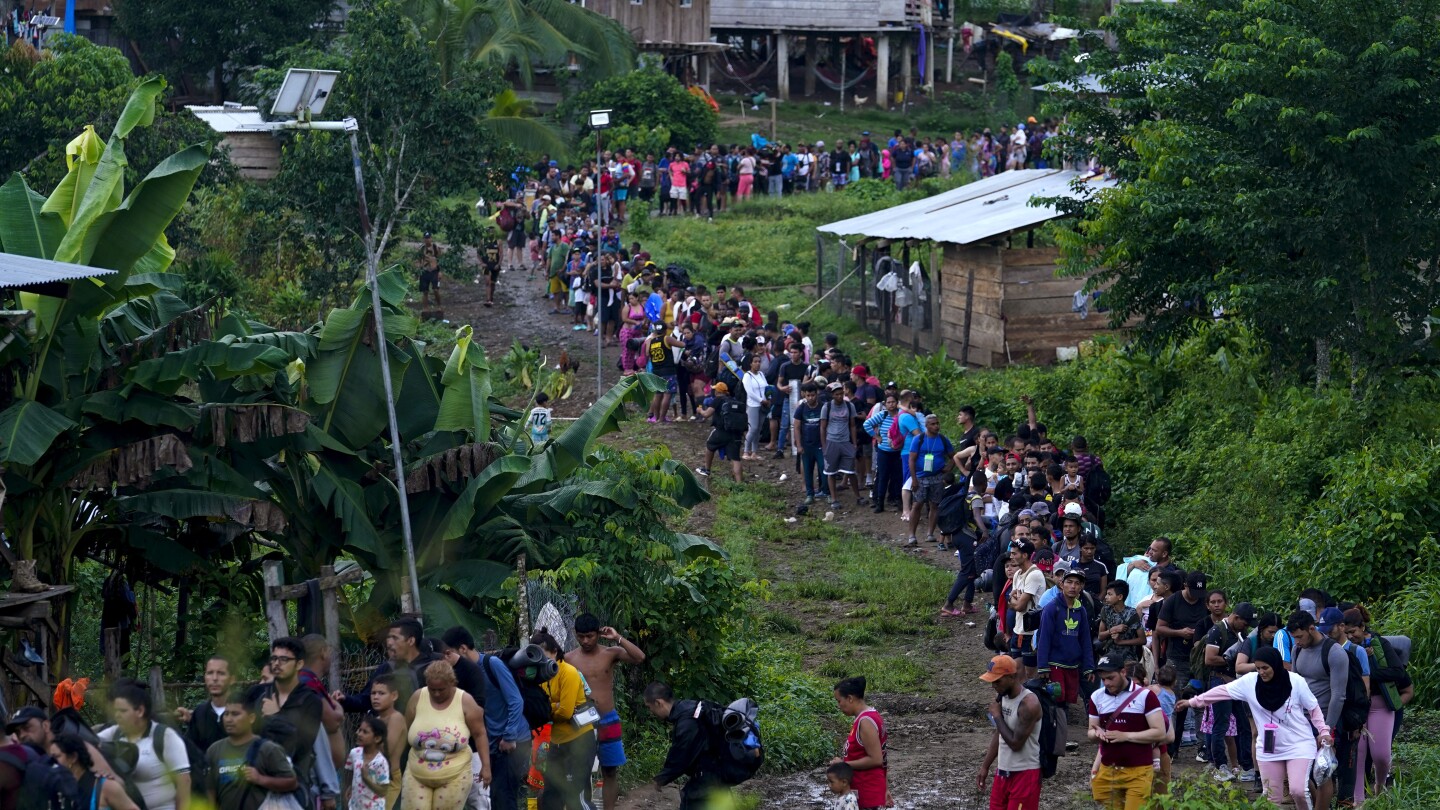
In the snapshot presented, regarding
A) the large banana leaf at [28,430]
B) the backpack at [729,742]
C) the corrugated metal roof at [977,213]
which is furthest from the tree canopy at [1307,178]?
the large banana leaf at [28,430]

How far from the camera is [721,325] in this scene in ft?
75.4

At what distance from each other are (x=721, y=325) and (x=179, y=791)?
50.4ft

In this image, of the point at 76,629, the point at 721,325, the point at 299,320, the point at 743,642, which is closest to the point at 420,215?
the point at 299,320

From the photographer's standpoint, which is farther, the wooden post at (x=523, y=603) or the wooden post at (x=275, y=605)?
the wooden post at (x=523, y=603)

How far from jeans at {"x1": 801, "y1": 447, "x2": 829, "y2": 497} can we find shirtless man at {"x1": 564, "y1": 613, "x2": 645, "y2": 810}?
9425 mm

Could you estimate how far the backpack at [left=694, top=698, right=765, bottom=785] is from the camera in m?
9.33

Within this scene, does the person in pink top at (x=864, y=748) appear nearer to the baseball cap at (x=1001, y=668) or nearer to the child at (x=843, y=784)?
the child at (x=843, y=784)

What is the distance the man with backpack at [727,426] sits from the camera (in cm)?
2048

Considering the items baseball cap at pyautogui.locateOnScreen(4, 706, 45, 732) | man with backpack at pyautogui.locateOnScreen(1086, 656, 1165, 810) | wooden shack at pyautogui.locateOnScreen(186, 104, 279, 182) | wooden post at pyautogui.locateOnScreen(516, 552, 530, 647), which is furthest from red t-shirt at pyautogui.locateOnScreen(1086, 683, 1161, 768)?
wooden shack at pyautogui.locateOnScreen(186, 104, 279, 182)

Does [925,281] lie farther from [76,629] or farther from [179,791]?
[179,791]

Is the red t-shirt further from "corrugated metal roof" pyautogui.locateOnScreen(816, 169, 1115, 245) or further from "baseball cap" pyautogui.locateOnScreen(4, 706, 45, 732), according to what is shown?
"corrugated metal roof" pyautogui.locateOnScreen(816, 169, 1115, 245)

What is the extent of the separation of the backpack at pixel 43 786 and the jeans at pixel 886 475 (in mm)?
12246

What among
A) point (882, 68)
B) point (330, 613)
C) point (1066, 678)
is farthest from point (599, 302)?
point (882, 68)

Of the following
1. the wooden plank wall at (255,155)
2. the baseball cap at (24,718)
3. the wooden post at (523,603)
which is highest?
the wooden plank wall at (255,155)
